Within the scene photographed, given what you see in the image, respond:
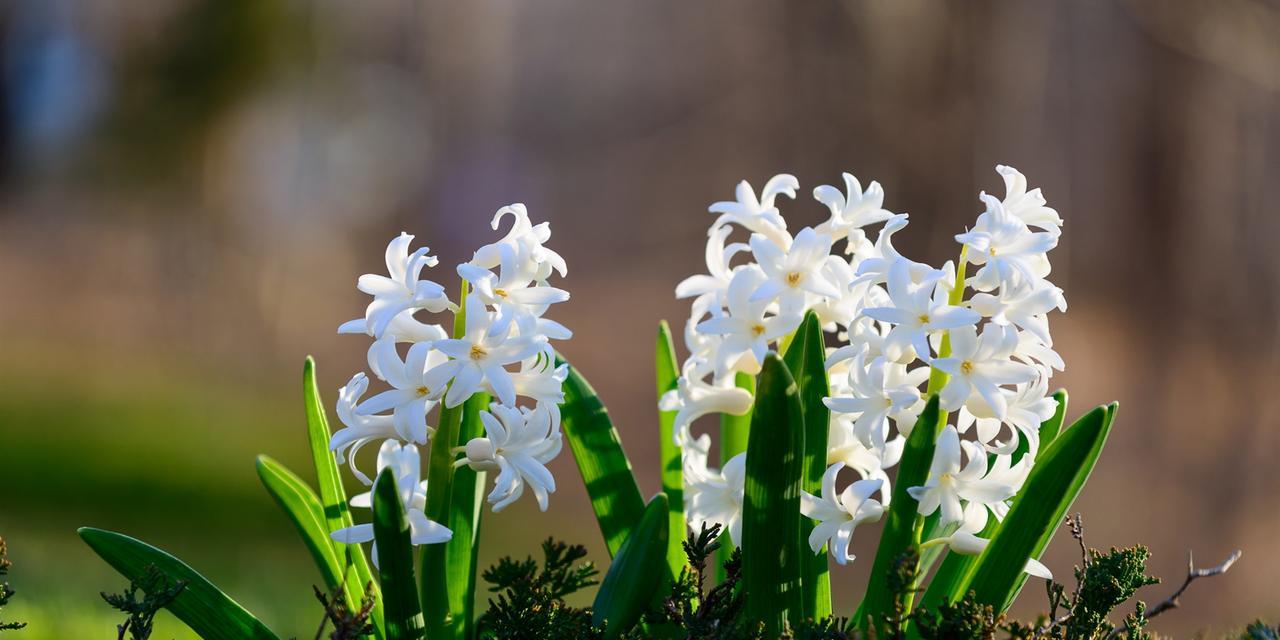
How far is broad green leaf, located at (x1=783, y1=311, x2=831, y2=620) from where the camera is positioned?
932 millimetres

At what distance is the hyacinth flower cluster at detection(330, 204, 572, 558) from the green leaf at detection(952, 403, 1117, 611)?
1.34 feet

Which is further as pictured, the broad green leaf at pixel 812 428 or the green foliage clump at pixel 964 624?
the broad green leaf at pixel 812 428

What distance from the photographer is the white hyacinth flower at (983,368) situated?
0.84 meters

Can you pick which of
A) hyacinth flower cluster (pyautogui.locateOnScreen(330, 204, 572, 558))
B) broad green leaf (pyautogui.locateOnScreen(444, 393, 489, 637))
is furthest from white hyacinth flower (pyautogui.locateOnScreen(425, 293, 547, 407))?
broad green leaf (pyautogui.locateOnScreen(444, 393, 489, 637))

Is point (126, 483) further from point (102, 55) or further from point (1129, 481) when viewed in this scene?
point (1129, 481)

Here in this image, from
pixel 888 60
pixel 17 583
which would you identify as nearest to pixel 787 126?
pixel 888 60

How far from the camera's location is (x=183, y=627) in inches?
71.4

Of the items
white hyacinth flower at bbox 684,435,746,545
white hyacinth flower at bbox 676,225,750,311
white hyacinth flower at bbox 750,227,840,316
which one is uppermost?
white hyacinth flower at bbox 676,225,750,311

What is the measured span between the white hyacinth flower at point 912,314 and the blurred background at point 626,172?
4.60 m

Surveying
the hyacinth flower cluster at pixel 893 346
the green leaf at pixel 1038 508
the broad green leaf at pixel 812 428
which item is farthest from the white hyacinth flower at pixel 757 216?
the green leaf at pixel 1038 508

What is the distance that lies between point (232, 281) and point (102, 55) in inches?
51.9

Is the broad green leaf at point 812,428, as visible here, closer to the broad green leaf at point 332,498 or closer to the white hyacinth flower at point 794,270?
the white hyacinth flower at point 794,270

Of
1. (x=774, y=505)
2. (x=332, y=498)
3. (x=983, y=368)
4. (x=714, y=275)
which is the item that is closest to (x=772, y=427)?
(x=774, y=505)

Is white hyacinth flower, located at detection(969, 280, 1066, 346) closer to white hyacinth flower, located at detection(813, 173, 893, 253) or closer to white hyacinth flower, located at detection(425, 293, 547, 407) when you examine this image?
white hyacinth flower, located at detection(813, 173, 893, 253)
